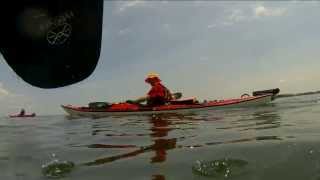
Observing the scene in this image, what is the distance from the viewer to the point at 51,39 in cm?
372

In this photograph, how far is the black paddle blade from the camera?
3641 millimetres

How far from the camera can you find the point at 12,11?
11.9 feet

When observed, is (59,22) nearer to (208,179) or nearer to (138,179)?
(138,179)

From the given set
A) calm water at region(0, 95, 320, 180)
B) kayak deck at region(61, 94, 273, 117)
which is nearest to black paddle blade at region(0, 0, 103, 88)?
calm water at region(0, 95, 320, 180)

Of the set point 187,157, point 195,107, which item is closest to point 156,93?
point 195,107

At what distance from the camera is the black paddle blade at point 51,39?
3.64m

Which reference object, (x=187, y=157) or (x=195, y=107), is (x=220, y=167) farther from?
(x=195, y=107)

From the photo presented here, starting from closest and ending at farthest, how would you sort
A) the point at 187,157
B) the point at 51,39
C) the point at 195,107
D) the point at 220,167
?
the point at 51,39 → the point at 220,167 → the point at 187,157 → the point at 195,107

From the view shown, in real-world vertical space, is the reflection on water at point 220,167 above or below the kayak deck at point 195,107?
below

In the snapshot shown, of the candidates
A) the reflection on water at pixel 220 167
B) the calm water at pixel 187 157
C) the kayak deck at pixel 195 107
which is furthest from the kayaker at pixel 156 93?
the reflection on water at pixel 220 167

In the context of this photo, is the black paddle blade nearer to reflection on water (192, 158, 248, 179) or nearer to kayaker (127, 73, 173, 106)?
reflection on water (192, 158, 248, 179)

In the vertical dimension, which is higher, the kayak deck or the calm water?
the kayak deck

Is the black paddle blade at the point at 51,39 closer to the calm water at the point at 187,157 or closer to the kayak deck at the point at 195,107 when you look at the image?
the calm water at the point at 187,157

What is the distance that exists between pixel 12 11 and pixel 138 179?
6.31 ft
